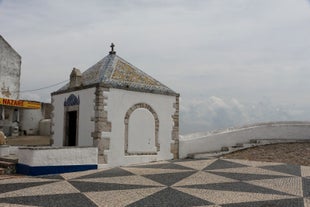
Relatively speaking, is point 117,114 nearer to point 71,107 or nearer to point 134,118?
point 134,118

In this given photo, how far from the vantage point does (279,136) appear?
16141 millimetres

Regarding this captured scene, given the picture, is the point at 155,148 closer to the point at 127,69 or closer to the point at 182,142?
the point at 182,142

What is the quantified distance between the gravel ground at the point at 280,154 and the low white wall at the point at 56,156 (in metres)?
6.30

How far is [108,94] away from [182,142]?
4349mm

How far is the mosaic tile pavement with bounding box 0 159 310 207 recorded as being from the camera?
6.32 meters

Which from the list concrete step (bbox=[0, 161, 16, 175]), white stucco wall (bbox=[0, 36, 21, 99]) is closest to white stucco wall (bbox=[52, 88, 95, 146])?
concrete step (bbox=[0, 161, 16, 175])

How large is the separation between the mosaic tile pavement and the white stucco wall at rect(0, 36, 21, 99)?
19.8 metres

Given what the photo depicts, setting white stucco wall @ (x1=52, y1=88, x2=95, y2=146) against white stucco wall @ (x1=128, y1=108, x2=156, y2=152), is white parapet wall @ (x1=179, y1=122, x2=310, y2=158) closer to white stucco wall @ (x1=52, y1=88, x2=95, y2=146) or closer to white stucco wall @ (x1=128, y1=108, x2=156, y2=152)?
white stucco wall @ (x1=128, y1=108, x2=156, y2=152)

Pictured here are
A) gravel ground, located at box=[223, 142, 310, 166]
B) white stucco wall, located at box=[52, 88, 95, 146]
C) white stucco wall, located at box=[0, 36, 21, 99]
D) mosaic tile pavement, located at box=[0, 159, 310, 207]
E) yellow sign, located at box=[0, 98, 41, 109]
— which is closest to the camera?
mosaic tile pavement, located at box=[0, 159, 310, 207]

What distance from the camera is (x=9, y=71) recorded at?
2709 cm

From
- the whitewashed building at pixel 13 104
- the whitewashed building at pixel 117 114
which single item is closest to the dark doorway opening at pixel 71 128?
the whitewashed building at pixel 117 114

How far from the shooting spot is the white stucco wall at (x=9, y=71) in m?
26.5

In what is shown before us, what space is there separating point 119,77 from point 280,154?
7.66 metres

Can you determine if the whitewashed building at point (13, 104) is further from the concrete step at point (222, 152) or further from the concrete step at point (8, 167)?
the concrete step at point (222, 152)
